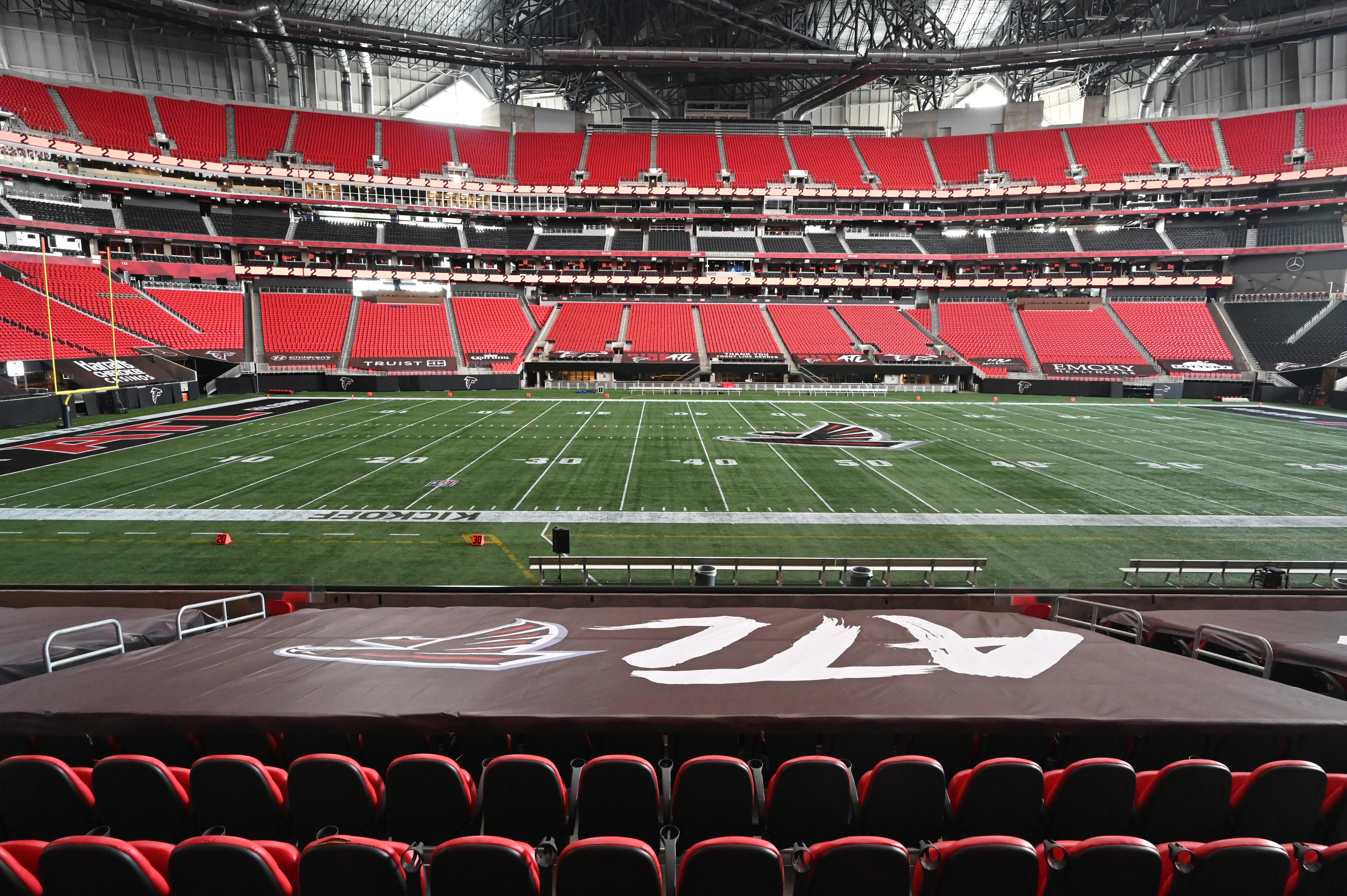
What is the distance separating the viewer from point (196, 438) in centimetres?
2495

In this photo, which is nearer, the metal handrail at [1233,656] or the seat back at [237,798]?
the seat back at [237,798]

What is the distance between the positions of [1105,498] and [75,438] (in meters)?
35.9

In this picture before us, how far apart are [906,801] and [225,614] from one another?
23.3 feet

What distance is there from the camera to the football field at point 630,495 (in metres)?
12.9

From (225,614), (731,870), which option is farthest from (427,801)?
(225,614)

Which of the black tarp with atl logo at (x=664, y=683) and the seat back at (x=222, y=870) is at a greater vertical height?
the seat back at (x=222, y=870)

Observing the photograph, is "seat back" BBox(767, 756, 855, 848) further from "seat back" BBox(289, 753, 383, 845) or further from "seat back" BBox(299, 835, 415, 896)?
"seat back" BBox(289, 753, 383, 845)

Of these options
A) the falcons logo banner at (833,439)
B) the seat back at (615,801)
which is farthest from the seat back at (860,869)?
the falcons logo banner at (833,439)

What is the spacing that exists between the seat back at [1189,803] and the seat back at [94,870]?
5.11 m

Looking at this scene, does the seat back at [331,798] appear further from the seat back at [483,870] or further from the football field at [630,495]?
the football field at [630,495]

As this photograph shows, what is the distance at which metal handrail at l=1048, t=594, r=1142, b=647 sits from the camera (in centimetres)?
643

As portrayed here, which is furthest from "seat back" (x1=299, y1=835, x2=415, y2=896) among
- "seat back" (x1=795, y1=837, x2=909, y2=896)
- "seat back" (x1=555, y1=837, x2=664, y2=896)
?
"seat back" (x1=795, y1=837, x2=909, y2=896)

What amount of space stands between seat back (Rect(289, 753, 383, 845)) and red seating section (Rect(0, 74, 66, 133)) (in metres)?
67.1

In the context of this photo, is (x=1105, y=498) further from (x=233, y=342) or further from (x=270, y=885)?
(x=233, y=342)
